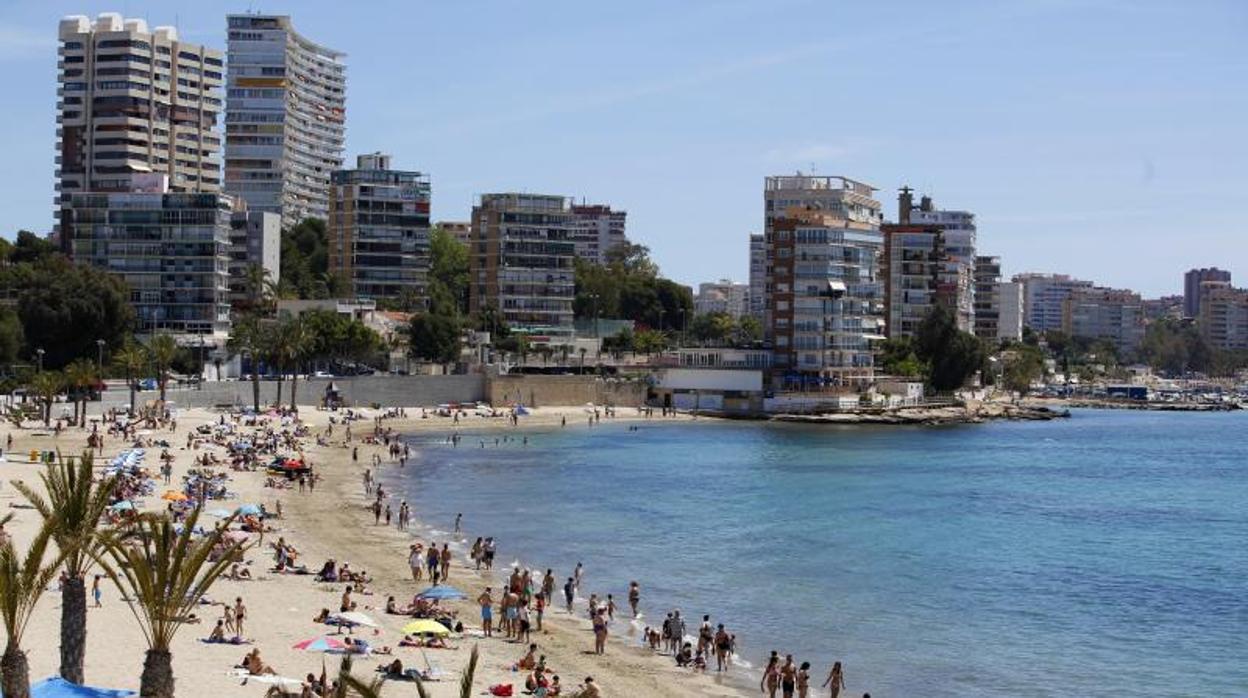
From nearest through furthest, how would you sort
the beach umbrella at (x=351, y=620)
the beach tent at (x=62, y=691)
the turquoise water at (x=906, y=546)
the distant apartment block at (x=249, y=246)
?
the beach tent at (x=62, y=691), the beach umbrella at (x=351, y=620), the turquoise water at (x=906, y=546), the distant apartment block at (x=249, y=246)

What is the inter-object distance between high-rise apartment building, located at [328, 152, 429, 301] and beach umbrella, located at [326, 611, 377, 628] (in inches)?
4772

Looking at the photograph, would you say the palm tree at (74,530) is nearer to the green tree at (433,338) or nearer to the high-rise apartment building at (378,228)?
the green tree at (433,338)

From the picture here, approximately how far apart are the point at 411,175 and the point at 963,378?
2388 inches

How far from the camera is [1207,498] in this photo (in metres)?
76.6

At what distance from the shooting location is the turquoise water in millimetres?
35688

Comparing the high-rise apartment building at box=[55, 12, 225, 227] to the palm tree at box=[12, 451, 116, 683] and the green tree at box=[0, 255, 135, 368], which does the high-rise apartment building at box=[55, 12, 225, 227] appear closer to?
the green tree at box=[0, 255, 135, 368]

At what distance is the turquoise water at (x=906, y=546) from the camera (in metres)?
35.7

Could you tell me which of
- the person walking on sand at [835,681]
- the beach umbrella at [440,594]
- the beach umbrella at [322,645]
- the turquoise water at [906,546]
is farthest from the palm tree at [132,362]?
the person walking on sand at [835,681]

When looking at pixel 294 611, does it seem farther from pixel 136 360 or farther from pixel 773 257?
pixel 773 257

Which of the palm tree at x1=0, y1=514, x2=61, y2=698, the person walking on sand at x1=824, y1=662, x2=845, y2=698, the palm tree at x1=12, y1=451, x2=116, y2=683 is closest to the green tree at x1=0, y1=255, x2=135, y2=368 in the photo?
the person walking on sand at x1=824, y1=662, x2=845, y2=698

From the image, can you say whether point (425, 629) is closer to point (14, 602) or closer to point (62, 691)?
point (62, 691)

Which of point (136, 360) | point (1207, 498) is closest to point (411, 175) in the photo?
point (136, 360)

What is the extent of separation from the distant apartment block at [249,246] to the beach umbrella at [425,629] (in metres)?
121

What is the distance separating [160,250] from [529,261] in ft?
131
